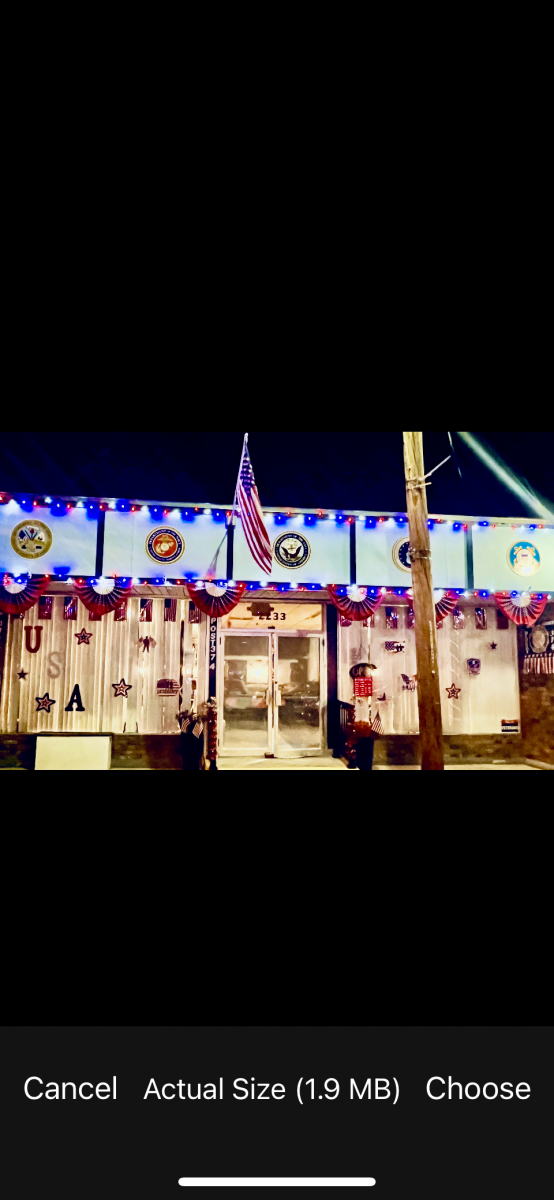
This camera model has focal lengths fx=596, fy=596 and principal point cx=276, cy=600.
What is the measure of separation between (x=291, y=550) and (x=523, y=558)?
13.3ft

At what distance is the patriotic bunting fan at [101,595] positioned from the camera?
939 centimetres

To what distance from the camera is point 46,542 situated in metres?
9.41

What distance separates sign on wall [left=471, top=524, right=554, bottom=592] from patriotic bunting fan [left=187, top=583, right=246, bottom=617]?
13.5ft

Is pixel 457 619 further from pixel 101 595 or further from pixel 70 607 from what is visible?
pixel 70 607

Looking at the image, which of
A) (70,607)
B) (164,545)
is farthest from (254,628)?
(70,607)

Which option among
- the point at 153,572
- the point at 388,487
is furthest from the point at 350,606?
the point at 153,572

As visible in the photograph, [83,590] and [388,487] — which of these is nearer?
[83,590]

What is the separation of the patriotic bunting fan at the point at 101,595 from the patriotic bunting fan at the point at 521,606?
6.33 metres

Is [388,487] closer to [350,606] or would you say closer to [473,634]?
[350,606]

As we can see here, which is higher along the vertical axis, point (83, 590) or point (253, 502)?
point (253, 502)

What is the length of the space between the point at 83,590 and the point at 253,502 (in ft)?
10.0

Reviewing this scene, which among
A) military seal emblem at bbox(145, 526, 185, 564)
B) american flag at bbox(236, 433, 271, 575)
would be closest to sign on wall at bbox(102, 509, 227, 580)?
military seal emblem at bbox(145, 526, 185, 564)

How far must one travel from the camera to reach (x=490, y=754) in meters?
11.0

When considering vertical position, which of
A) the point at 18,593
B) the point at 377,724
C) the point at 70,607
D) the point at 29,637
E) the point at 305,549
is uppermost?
the point at 305,549
